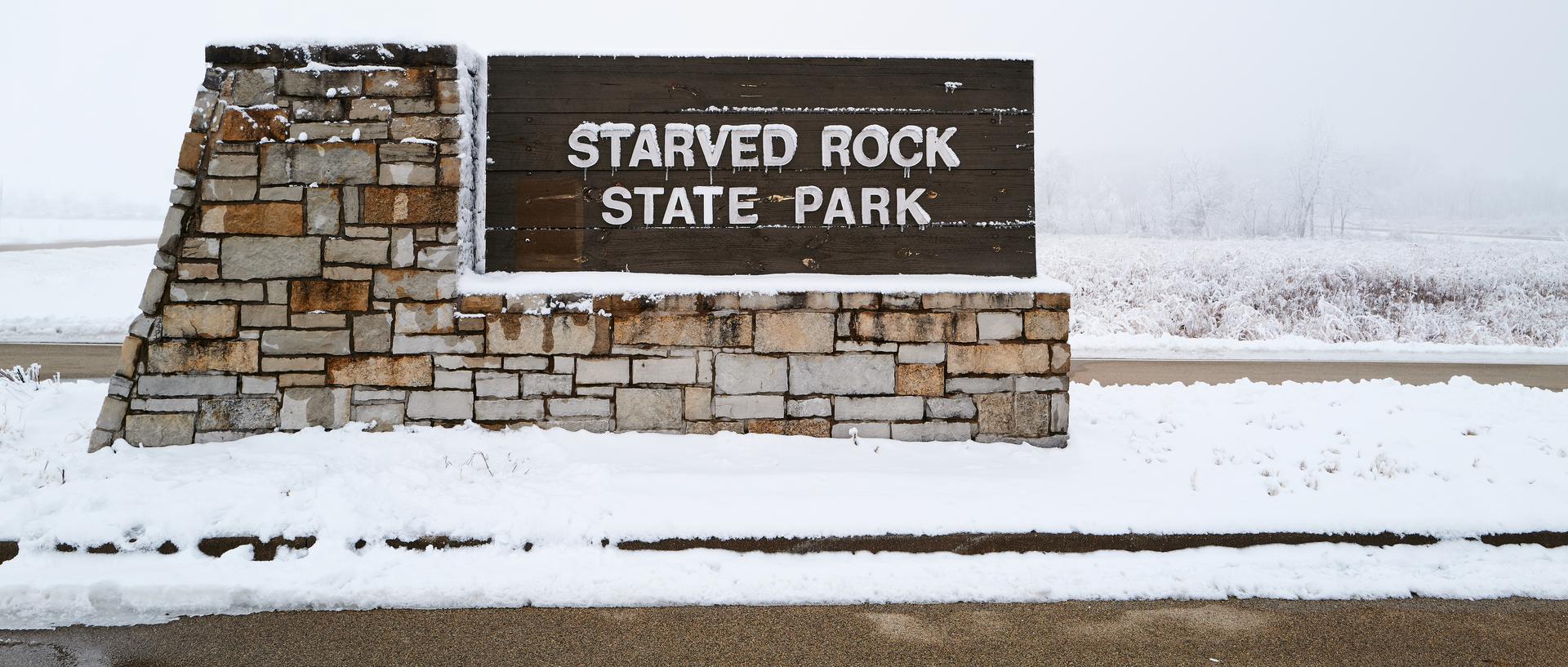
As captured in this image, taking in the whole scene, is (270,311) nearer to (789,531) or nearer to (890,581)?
(789,531)

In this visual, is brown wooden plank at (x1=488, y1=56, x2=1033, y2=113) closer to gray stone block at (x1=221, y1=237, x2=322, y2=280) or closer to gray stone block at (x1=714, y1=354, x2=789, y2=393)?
gray stone block at (x1=221, y1=237, x2=322, y2=280)

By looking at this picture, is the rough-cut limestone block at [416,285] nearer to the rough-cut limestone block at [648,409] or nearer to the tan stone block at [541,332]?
the tan stone block at [541,332]

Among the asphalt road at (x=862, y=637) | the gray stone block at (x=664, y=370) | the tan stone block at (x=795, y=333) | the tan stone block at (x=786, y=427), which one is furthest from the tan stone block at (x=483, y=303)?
the asphalt road at (x=862, y=637)

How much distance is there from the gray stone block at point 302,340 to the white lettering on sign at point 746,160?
1.83m

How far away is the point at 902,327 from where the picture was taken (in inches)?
205

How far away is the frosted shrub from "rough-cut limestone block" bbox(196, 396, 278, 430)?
42.7 feet

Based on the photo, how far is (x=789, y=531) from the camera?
398 cm

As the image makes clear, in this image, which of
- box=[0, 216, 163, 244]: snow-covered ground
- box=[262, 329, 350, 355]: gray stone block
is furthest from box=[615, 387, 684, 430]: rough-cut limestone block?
box=[0, 216, 163, 244]: snow-covered ground

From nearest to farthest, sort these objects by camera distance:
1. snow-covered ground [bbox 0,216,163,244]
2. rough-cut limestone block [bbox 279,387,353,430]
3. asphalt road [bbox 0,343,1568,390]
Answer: rough-cut limestone block [bbox 279,387,353,430], asphalt road [bbox 0,343,1568,390], snow-covered ground [bbox 0,216,163,244]

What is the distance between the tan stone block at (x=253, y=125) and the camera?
4.95 meters

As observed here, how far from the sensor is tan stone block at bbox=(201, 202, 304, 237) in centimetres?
496

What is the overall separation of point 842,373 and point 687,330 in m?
1.05

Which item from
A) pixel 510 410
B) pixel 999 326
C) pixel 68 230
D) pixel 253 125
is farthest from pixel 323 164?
pixel 68 230

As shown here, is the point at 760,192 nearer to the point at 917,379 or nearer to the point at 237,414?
the point at 917,379
